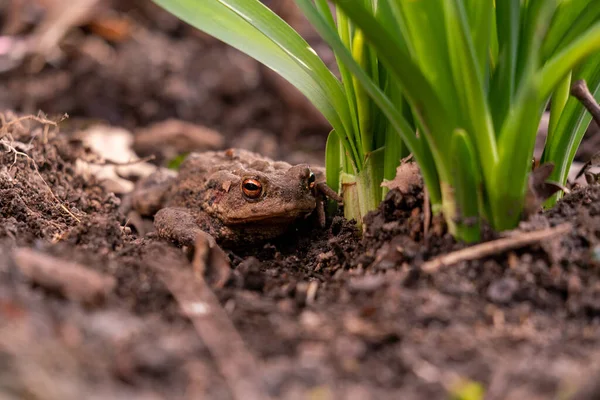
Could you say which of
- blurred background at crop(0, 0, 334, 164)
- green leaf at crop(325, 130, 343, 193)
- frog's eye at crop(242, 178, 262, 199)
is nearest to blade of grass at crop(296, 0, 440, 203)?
green leaf at crop(325, 130, 343, 193)

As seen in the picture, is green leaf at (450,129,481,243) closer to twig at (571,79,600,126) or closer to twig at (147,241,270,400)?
twig at (571,79,600,126)

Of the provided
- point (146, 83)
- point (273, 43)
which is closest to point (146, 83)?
point (146, 83)

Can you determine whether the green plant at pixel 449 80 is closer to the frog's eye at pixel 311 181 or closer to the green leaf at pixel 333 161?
the green leaf at pixel 333 161

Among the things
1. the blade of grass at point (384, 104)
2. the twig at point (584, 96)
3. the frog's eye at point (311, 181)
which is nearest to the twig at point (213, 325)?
the blade of grass at point (384, 104)

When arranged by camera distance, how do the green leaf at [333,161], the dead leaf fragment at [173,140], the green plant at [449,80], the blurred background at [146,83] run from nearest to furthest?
the green plant at [449,80] < the green leaf at [333,161] < the dead leaf fragment at [173,140] < the blurred background at [146,83]

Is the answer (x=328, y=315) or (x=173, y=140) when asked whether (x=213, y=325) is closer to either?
(x=328, y=315)

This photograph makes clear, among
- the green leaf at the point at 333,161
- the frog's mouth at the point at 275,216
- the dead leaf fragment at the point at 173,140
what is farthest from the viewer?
the dead leaf fragment at the point at 173,140
